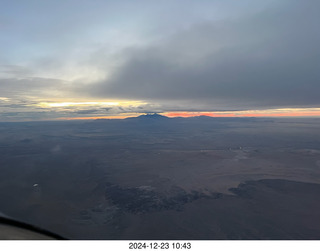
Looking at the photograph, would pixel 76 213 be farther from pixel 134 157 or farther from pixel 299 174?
pixel 299 174

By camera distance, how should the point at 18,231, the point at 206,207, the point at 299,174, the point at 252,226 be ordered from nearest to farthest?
the point at 18,231, the point at 252,226, the point at 206,207, the point at 299,174

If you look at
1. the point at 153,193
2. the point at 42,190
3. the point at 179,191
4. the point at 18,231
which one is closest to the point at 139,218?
the point at 153,193

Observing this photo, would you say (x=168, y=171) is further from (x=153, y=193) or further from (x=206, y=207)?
(x=206, y=207)

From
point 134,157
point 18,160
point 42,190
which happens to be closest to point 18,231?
point 42,190

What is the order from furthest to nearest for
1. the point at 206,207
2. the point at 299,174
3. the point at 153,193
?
the point at 299,174, the point at 153,193, the point at 206,207

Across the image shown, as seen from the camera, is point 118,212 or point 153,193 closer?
point 118,212

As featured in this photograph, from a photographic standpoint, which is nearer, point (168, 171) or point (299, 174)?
point (299, 174)

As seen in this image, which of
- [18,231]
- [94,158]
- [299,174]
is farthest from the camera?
[94,158]

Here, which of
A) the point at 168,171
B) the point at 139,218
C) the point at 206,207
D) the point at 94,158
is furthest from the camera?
the point at 94,158

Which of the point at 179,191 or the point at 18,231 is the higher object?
the point at 18,231
